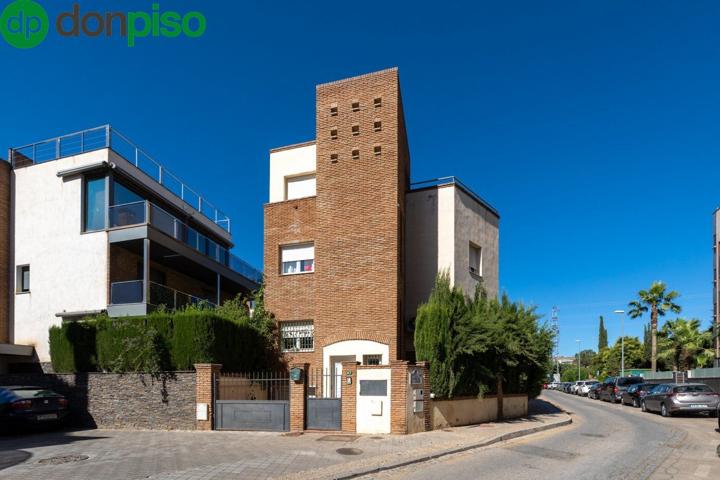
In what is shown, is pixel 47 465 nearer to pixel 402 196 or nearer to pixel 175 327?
pixel 175 327

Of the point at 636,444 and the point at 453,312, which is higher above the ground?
the point at 453,312

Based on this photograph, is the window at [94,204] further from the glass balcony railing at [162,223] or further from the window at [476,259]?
the window at [476,259]

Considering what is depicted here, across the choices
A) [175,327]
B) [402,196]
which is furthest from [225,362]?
[402,196]

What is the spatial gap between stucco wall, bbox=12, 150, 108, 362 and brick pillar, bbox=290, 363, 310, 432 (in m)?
9.80

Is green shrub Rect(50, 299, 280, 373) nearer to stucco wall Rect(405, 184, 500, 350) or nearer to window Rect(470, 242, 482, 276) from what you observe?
stucco wall Rect(405, 184, 500, 350)

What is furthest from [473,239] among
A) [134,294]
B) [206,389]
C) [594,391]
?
[594,391]

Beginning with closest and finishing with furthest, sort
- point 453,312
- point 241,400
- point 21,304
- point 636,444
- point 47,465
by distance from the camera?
point 47,465, point 636,444, point 241,400, point 453,312, point 21,304

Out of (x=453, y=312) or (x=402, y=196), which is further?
(x=402, y=196)

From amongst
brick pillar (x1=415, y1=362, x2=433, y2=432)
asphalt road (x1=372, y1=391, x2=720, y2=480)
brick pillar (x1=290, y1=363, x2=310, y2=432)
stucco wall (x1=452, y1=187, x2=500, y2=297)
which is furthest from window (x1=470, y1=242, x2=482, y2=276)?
brick pillar (x1=290, y1=363, x2=310, y2=432)

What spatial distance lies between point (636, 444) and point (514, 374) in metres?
6.75

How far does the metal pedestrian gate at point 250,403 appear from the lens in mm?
14523

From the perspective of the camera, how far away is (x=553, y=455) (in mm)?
11469

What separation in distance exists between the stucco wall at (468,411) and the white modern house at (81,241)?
35.2ft

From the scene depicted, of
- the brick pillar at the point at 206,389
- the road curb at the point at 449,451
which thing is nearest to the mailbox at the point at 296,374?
the brick pillar at the point at 206,389
